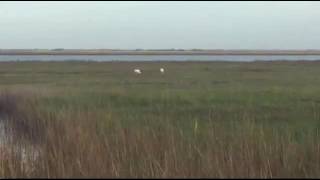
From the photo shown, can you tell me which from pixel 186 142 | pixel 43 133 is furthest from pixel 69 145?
pixel 43 133

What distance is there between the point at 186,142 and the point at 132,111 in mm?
9692

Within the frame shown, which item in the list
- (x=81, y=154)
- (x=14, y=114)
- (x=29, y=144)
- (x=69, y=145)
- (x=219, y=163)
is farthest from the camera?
(x=14, y=114)

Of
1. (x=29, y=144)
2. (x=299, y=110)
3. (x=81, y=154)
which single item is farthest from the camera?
(x=299, y=110)

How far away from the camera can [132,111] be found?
18.3 meters

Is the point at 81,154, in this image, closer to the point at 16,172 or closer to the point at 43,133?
the point at 16,172

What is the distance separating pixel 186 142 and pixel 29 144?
12.3ft

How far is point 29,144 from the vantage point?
37.2 ft

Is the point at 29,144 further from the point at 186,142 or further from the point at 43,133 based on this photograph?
the point at 186,142

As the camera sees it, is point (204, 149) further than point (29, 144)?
No

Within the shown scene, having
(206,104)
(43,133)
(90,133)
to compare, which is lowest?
(206,104)

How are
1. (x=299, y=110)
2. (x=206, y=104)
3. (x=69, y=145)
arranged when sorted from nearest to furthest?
1. (x=69, y=145)
2. (x=299, y=110)
3. (x=206, y=104)

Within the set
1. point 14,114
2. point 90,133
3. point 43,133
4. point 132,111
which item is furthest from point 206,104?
point 90,133

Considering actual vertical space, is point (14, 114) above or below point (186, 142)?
below

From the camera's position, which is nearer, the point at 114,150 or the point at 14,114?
the point at 114,150
